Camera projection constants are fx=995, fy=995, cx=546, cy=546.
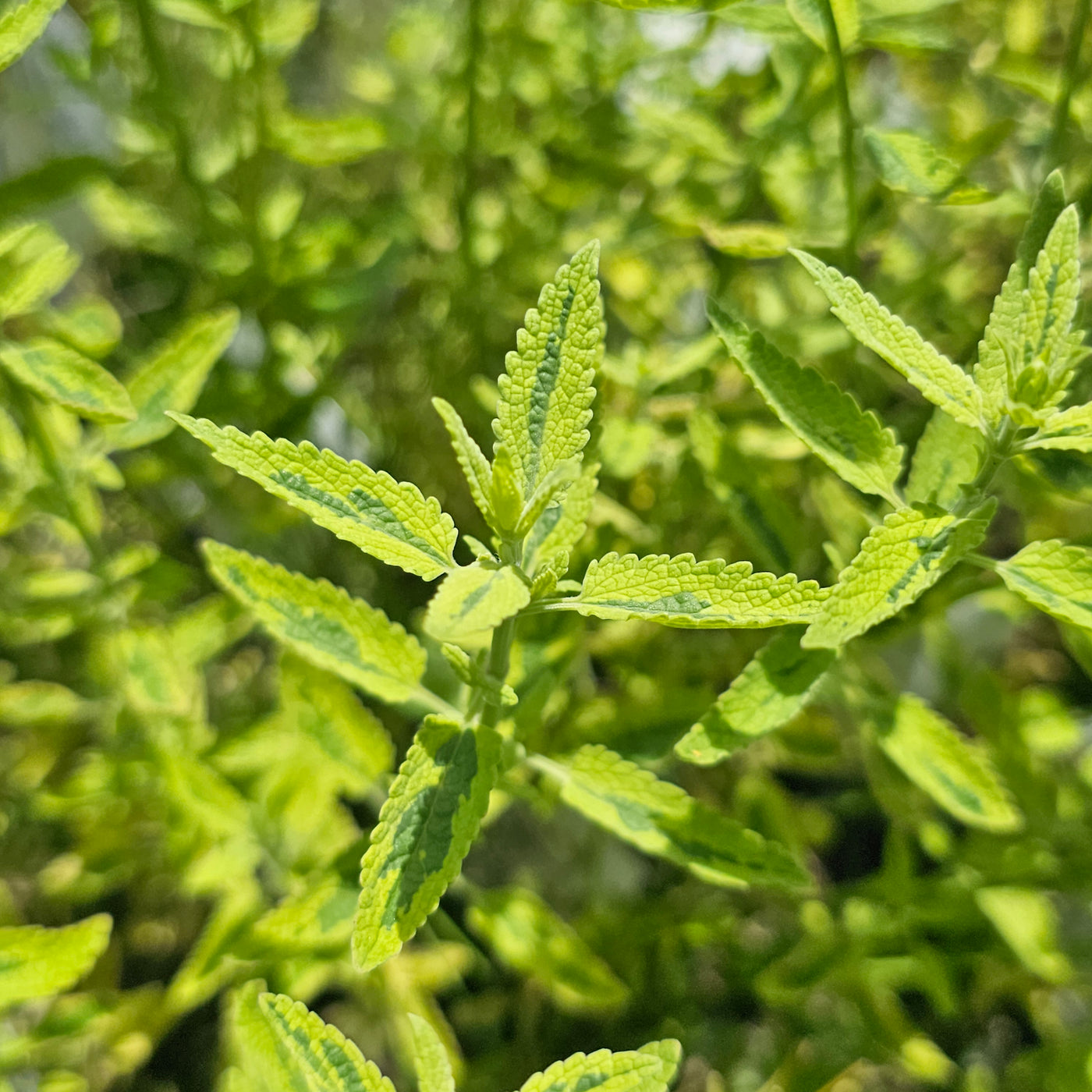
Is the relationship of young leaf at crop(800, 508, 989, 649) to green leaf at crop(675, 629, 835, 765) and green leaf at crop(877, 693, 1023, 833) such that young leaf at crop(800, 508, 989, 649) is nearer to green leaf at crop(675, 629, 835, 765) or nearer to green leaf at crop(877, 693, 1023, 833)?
green leaf at crop(675, 629, 835, 765)

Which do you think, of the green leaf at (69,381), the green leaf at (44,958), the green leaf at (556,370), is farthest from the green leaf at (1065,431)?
the green leaf at (44,958)

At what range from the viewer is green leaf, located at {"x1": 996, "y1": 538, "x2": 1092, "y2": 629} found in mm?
688

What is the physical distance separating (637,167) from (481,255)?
0.28 meters

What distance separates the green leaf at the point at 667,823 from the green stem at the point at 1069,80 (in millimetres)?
729

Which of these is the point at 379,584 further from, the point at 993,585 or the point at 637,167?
the point at 993,585

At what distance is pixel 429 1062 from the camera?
2.27 feet

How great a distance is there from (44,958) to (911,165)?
103cm

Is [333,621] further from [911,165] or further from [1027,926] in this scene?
[1027,926]

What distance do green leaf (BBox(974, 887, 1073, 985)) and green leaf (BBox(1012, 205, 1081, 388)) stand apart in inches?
26.0

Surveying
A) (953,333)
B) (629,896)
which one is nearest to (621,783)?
(629,896)

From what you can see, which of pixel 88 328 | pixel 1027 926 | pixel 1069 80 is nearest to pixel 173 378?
pixel 88 328

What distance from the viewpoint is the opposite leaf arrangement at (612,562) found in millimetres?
635

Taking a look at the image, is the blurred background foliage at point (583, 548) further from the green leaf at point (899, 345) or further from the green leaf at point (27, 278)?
the green leaf at point (899, 345)

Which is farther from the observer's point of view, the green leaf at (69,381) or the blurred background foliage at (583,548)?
the blurred background foliage at (583,548)
